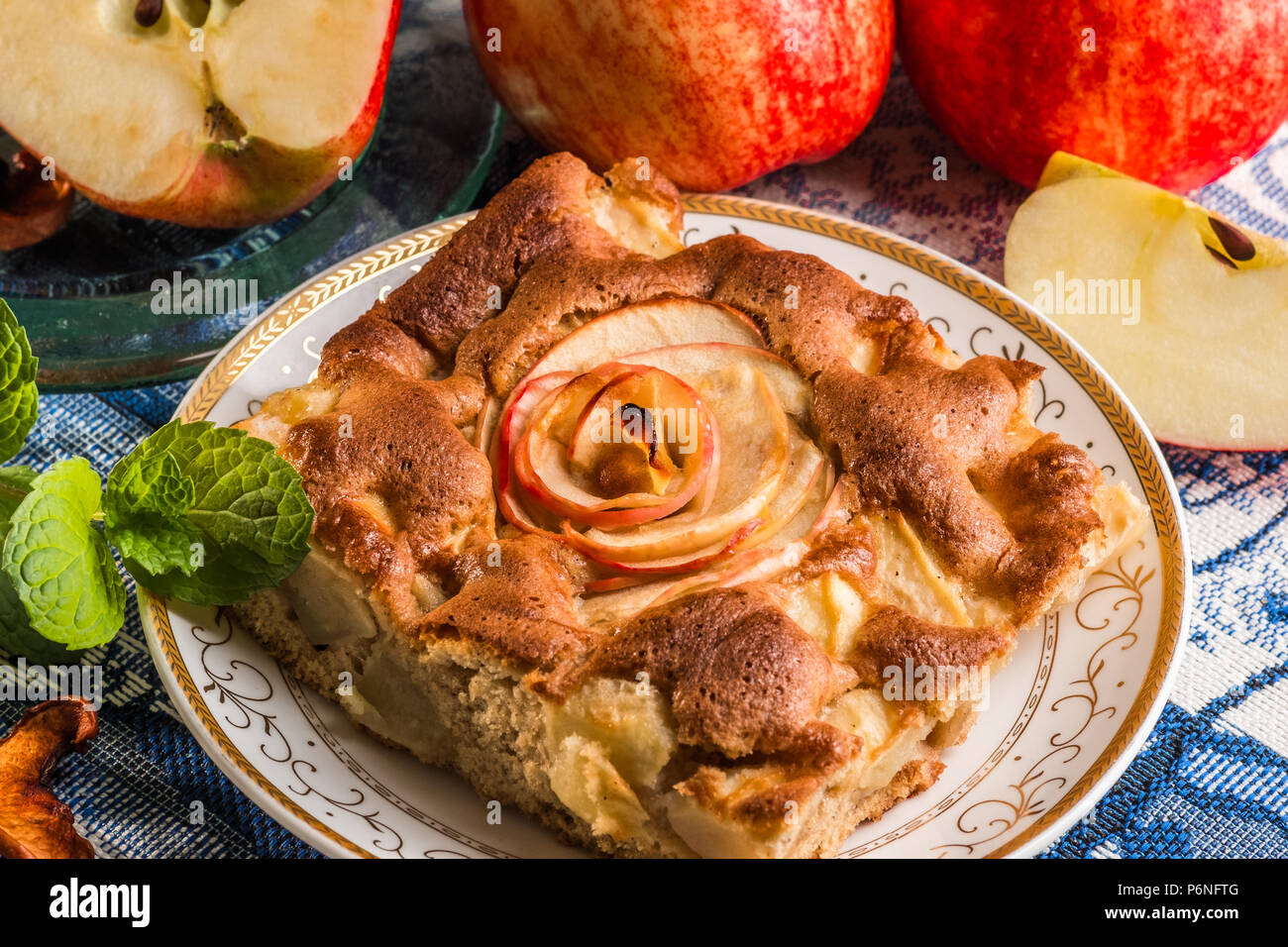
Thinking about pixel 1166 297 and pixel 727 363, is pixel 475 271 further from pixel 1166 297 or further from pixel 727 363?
pixel 1166 297

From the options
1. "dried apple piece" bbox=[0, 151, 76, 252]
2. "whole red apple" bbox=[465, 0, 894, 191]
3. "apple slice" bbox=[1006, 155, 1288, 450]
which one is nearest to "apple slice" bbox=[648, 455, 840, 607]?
"apple slice" bbox=[1006, 155, 1288, 450]

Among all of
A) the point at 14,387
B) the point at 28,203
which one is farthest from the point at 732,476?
the point at 28,203

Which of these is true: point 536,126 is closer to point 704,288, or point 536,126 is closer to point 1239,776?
point 704,288

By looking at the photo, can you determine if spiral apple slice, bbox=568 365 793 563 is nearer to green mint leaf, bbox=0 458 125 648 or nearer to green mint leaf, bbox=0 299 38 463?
green mint leaf, bbox=0 458 125 648

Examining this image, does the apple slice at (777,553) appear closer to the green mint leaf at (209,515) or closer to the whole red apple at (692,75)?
the green mint leaf at (209,515)

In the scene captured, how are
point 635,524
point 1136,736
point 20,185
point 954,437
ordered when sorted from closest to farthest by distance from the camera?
point 1136,736 < point 635,524 < point 954,437 < point 20,185

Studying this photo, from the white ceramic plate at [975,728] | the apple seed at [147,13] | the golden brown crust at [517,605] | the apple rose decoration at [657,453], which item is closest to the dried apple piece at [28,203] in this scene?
the apple seed at [147,13]

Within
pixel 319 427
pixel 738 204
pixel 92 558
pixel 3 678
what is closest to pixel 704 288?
pixel 738 204
